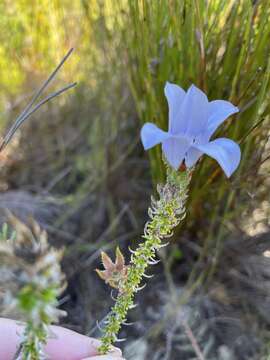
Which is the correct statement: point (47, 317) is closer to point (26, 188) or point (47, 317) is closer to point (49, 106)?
point (26, 188)

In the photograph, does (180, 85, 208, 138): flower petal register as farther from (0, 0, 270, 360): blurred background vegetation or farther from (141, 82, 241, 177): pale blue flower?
(0, 0, 270, 360): blurred background vegetation

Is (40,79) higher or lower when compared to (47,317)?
higher

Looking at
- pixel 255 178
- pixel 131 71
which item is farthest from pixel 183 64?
pixel 255 178

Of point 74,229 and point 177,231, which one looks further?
point 74,229

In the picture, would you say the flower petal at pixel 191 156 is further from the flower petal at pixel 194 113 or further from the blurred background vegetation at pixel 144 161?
the blurred background vegetation at pixel 144 161

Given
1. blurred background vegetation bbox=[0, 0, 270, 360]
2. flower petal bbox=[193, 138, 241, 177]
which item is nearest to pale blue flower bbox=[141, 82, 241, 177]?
flower petal bbox=[193, 138, 241, 177]

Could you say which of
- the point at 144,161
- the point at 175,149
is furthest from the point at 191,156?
the point at 144,161
